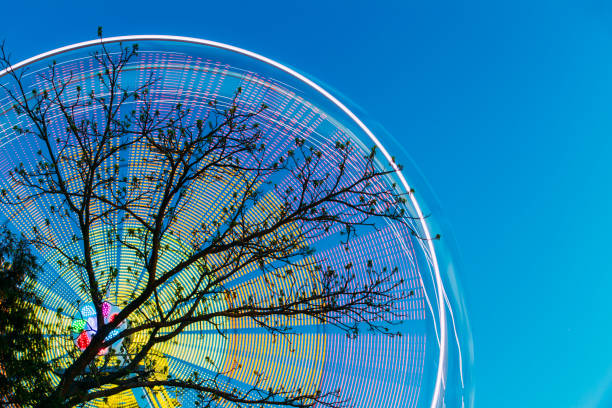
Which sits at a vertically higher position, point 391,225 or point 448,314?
point 391,225

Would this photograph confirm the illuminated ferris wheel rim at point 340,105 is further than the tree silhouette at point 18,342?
Yes

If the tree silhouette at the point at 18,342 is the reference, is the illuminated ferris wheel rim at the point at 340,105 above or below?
above

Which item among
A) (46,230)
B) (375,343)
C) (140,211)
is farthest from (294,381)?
(46,230)

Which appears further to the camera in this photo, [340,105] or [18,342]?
[340,105]

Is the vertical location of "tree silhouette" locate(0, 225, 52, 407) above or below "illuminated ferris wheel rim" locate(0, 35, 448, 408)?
below

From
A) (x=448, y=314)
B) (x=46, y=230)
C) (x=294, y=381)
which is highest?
(x=448, y=314)

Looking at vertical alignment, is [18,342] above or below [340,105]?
below

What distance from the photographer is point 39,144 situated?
5.53 meters

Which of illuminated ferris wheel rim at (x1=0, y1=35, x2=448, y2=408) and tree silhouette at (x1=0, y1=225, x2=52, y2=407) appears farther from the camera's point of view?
illuminated ferris wheel rim at (x1=0, y1=35, x2=448, y2=408)

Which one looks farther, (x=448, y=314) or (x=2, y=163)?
(x=2, y=163)

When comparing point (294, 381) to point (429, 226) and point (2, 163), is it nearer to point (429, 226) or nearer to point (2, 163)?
point (429, 226)

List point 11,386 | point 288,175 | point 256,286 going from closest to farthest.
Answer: point 11,386, point 288,175, point 256,286

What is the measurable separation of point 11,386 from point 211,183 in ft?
9.22

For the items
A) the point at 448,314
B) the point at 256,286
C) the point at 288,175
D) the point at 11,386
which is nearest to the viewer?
the point at 11,386
